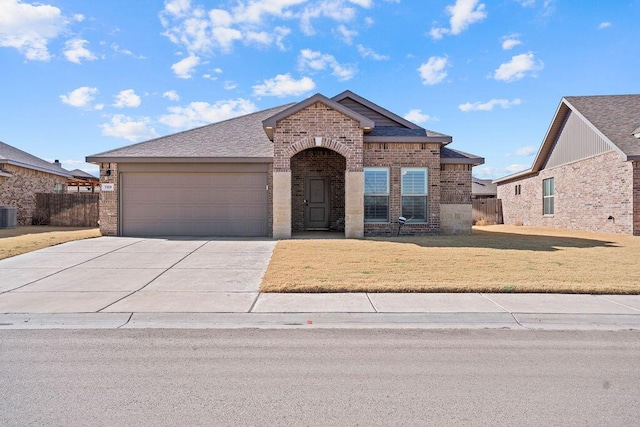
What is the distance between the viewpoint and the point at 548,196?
24156 millimetres

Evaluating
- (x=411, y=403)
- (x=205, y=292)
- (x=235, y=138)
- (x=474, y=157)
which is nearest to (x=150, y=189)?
(x=235, y=138)

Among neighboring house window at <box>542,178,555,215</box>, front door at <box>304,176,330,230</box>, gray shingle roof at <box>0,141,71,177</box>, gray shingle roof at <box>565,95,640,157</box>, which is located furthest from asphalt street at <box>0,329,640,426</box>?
gray shingle roof at <box>0,141,71,177</box>

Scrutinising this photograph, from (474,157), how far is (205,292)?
1247 cm

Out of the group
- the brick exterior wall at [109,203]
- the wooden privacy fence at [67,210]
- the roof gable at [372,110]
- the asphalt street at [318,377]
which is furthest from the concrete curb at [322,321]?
the wooden privacy fence at [67,210]

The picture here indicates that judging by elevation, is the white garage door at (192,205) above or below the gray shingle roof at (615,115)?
below

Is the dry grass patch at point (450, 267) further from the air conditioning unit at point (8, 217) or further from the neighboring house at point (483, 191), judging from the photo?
the neighboring house at point (483, 191)

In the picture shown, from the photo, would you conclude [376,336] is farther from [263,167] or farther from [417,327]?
[263,167]

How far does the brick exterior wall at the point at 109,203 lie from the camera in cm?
1543

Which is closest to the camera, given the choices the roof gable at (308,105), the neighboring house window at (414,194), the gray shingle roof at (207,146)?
the roof gable at (308,105)

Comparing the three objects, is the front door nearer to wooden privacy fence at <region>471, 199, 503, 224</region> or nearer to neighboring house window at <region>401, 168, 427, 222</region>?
neighboring house window at <region>401, 168, 427, 222</region>

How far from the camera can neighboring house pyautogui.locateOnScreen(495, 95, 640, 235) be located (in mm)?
17188

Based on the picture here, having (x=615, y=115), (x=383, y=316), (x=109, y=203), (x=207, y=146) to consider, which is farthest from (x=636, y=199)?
(x=109, y=203)

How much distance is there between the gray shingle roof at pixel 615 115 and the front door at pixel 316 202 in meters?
12.2

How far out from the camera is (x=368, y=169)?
605 inches
